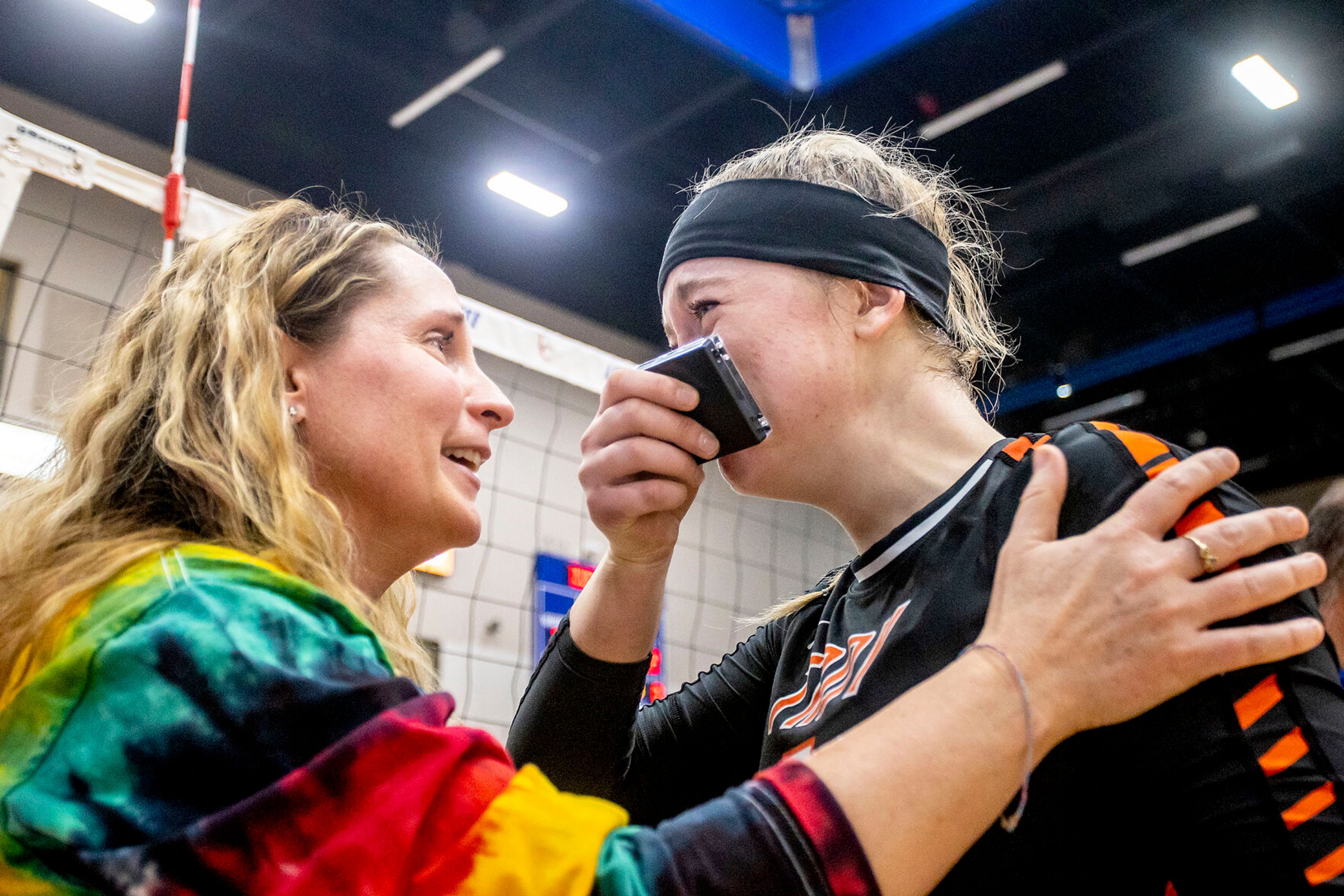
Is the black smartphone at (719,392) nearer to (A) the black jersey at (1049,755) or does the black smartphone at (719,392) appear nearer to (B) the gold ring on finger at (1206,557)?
(A) the black jersey at (1049,755)

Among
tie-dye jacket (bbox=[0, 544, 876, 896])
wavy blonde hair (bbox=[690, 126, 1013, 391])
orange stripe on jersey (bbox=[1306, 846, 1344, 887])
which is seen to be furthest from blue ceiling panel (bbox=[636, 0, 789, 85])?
orange stripe on jersey (bbox=[1306, 846, 1344, 887])

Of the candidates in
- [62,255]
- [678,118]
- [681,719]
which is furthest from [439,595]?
[681,719]

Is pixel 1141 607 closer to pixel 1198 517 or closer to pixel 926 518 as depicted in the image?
pixel 1198 517

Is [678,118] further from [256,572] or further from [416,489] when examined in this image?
[256,572]

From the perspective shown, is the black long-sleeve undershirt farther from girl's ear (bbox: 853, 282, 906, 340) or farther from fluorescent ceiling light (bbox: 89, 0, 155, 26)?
fluorescent ceiling light (bbox: 89, 0, 155, 26)

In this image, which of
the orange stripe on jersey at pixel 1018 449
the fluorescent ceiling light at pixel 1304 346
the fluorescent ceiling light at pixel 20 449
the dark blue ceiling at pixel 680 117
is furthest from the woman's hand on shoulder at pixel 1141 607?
the fluorescent ceiling light at pixel 1304 346

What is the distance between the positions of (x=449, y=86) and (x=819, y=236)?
4.21 meters

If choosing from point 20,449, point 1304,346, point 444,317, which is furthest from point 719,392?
point 1304,346

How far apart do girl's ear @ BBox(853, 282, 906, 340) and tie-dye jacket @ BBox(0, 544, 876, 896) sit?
2.97 feet

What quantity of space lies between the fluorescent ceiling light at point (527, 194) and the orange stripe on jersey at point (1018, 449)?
195 inches

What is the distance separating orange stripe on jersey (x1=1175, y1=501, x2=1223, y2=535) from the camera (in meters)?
1.10

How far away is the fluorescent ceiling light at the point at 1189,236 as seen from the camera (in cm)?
673

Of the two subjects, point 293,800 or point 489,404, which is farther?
point 489,404

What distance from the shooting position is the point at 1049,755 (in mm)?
1142
